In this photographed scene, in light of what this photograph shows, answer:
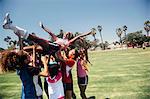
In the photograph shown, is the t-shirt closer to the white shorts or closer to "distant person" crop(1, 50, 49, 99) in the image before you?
"distant person" crop(1, 50, 49, 99)

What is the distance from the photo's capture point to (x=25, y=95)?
16.8 ft

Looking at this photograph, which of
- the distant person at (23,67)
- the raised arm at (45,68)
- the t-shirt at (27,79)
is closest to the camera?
the distant person at (23,67)

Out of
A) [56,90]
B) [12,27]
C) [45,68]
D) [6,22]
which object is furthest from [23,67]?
[56,90]

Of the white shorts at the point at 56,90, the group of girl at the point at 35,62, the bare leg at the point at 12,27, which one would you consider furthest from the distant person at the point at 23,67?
the white shorts at the point at 56,90

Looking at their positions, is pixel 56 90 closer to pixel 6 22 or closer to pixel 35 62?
pixel 35 62

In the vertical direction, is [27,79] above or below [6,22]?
below

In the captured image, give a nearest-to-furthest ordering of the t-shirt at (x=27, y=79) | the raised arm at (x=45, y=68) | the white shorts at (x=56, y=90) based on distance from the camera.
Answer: the t-shirt at (x=27, y=79) → the raised arm at (x=45, y=68) → the white shorts at (x=56, y=90)

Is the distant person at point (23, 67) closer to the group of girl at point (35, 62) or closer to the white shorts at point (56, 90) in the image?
the group of girl at point (35, 62)

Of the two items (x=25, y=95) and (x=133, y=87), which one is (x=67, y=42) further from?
(x=133, y=87)

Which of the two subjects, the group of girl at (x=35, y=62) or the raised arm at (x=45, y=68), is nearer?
the group of girl at (x=35, y=62)

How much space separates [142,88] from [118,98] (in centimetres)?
165

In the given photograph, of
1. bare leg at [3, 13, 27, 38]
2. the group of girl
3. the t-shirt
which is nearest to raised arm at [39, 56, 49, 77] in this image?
the group of girl

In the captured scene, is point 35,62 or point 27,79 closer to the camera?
point 27,79

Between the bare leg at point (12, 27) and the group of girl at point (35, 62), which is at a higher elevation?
the bare leg at point (12, 27)
